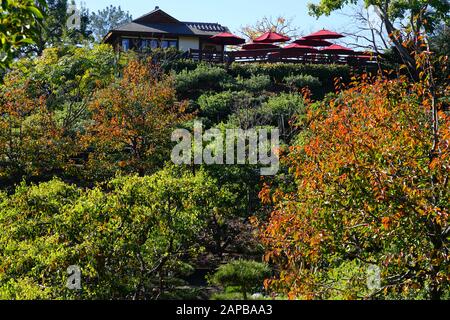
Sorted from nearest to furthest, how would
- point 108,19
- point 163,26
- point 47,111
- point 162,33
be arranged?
point 47,111 < point 162,33 < point 163,26 < point 108,19

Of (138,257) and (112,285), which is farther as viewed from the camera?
(138,257)

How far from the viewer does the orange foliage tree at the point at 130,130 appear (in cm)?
1917

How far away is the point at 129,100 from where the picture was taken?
19.7 metres

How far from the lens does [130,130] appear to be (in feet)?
63.9

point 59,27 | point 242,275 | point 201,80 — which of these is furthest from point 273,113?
point 59,27

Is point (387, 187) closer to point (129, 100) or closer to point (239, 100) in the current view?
point (129, 100)

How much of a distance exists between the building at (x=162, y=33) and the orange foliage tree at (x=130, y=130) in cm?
1834

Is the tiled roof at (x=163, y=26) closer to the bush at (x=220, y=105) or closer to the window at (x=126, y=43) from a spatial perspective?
the window at (x=126, y=43)

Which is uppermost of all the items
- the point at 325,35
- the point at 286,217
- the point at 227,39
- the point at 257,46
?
the point at 325,35

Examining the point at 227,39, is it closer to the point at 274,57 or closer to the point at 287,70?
the point at 274,57

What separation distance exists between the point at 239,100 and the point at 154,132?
8.27 meters

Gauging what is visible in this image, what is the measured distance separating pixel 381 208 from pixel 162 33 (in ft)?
109
